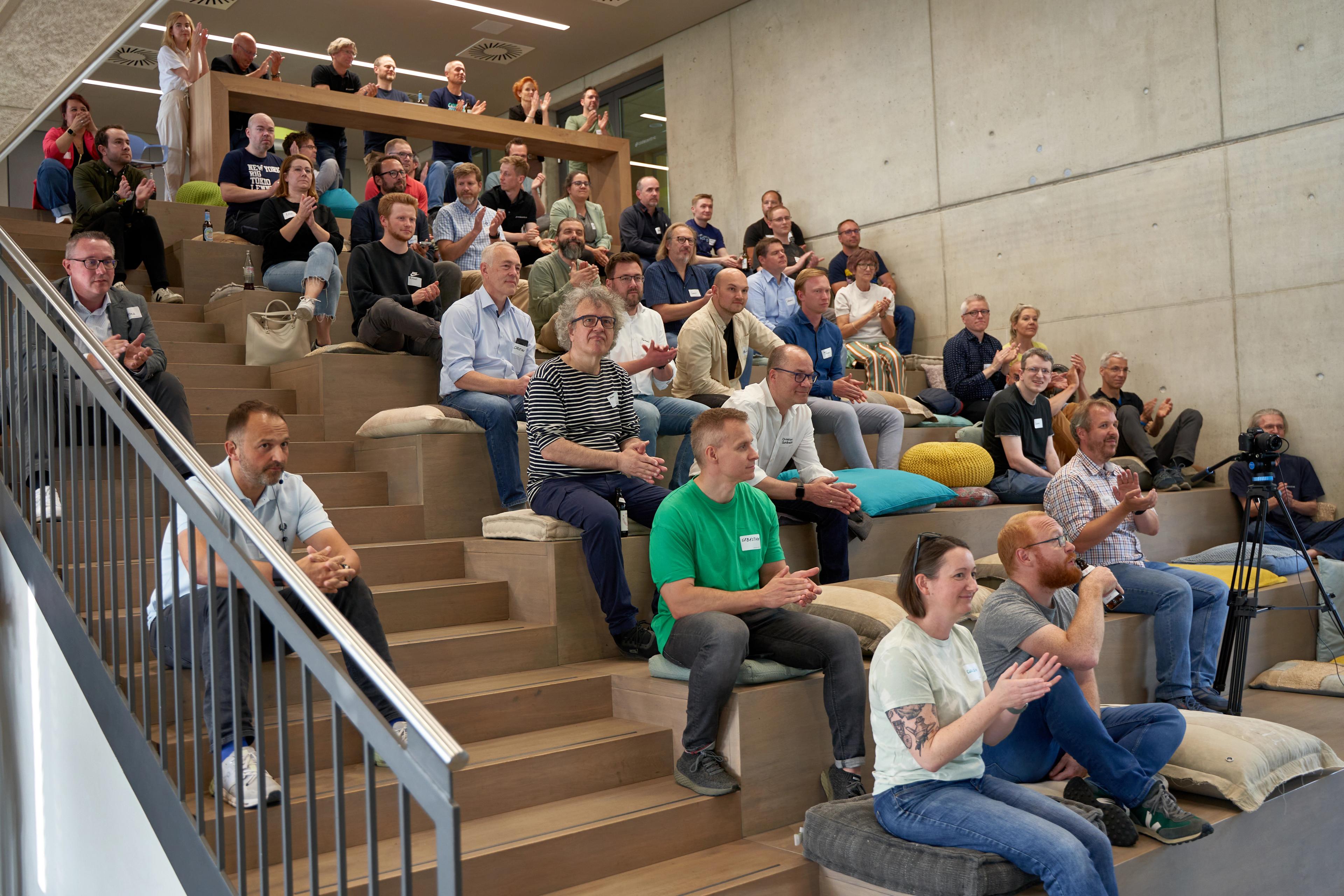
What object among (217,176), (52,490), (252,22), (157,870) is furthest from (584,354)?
(252,22)

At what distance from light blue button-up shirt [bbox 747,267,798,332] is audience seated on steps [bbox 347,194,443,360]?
2.24 meters

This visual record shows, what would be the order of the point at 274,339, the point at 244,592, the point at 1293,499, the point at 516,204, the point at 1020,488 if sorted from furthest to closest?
1. the point at 516,204
2. the point at 1293,499
3. the point at 1020,488
4. the point at 274,339
5. the point at 244,592

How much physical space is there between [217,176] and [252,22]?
3.57 metres

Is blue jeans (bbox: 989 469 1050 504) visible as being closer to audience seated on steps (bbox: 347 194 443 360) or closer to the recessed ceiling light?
audience seated on steps (bbox: 347 194 443 360)

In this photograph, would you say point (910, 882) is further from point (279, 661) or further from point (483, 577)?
point (483, 577)

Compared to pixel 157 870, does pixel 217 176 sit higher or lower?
higher

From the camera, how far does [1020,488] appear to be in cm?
552

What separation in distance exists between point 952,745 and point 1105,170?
5902 millimetres

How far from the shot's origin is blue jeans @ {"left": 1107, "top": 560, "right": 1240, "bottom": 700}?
4.33m

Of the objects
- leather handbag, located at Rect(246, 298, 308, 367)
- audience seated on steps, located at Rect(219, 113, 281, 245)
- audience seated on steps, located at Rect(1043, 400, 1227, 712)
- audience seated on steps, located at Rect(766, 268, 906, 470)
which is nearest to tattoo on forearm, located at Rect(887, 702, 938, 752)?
audience seated on steps, located at Rect(1043, 400, 1227, 712)

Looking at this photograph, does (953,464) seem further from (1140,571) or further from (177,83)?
(177,83)

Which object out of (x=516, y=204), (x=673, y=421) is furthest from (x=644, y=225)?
(x=673, y=421)

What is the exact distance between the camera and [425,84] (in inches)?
465

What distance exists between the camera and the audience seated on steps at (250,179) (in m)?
6.38
